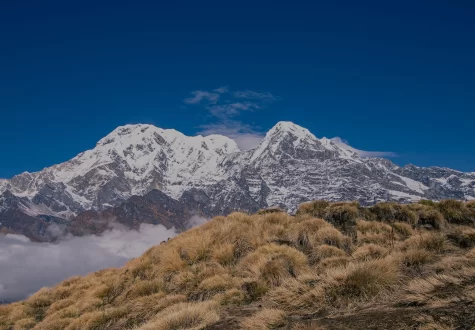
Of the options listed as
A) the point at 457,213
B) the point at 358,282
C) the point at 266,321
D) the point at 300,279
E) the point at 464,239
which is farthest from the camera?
the point at 457,213

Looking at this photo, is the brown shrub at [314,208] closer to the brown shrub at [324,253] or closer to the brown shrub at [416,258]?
the brown shrub at [324,253]

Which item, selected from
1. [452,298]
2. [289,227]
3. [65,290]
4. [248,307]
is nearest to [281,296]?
[248,307]

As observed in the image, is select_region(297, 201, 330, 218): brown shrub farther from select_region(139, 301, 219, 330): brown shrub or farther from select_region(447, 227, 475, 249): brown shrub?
select_region(139, 301, 219, 330): brown shrub

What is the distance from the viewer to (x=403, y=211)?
2000 cm

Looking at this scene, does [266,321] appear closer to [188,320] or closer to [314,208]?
[188,320]

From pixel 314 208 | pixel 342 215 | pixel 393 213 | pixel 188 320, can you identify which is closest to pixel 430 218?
pixel 393 213

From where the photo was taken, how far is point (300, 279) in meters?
10.1

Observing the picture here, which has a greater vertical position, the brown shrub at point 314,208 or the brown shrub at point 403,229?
the brown shrub at point 314,208

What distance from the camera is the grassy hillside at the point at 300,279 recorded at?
7.58 metres

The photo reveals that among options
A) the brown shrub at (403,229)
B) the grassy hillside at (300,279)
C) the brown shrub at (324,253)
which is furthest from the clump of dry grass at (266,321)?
the brown shrub at (403,229)

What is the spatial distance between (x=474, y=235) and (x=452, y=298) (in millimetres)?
8986

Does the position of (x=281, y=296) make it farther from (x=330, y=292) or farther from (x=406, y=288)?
(x=406, y=288)

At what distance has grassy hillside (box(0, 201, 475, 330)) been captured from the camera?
7.58 metres

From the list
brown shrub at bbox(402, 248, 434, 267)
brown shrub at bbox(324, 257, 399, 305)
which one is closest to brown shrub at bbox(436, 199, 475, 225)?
brown shrub at bbox(402, 248, 434, 267)
